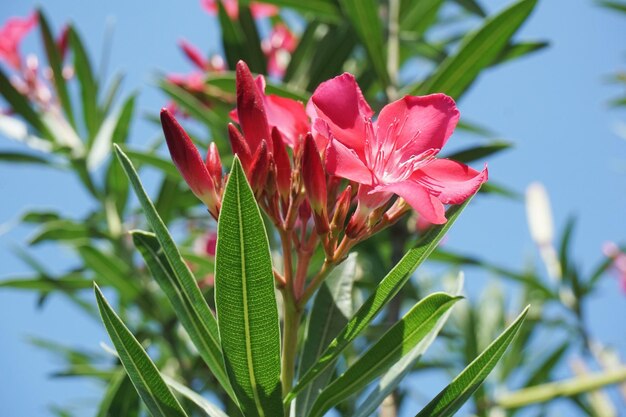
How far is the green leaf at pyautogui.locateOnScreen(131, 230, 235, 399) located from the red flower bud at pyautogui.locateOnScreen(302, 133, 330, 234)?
15 cm

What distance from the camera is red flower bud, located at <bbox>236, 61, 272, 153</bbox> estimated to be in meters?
0.71

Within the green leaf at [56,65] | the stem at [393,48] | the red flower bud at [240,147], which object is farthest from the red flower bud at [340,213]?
the green leaf at [56,65]

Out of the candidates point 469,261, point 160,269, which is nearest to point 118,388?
point 160,269

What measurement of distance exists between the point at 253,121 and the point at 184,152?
0.26ft

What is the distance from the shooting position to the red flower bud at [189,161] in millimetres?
683

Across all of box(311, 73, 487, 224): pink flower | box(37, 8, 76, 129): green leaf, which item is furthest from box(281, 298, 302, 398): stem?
box(37, 8, 76, 129): green leaf

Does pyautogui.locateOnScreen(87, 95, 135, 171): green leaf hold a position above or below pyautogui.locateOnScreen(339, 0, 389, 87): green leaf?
below

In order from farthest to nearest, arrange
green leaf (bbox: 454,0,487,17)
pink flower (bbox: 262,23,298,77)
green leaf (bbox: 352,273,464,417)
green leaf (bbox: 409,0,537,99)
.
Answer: pink flower (bbox: 262,23,298,77) → green leaf (bbox: 454,0,487,17) → green leaf (bbox: 409,0,537,99) → green leaf (bbox: 352,273,464,417)

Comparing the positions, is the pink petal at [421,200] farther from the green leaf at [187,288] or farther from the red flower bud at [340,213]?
the green leaf at [187,288]

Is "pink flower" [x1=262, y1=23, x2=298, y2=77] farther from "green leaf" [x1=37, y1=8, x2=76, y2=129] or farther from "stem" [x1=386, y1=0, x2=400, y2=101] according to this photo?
"green leaf" [x1=37, y1=8, x2=76, y2=129]

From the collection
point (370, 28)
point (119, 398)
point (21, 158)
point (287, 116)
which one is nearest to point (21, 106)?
point (21, 158)

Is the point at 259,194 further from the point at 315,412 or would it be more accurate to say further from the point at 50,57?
the point at 50,57

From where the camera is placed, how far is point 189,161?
2.30 ft

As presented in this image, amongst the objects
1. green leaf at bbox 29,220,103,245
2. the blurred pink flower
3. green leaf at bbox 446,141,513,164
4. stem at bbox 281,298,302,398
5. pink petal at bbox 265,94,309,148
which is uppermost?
pink petal at bbox 265,94,309,148
